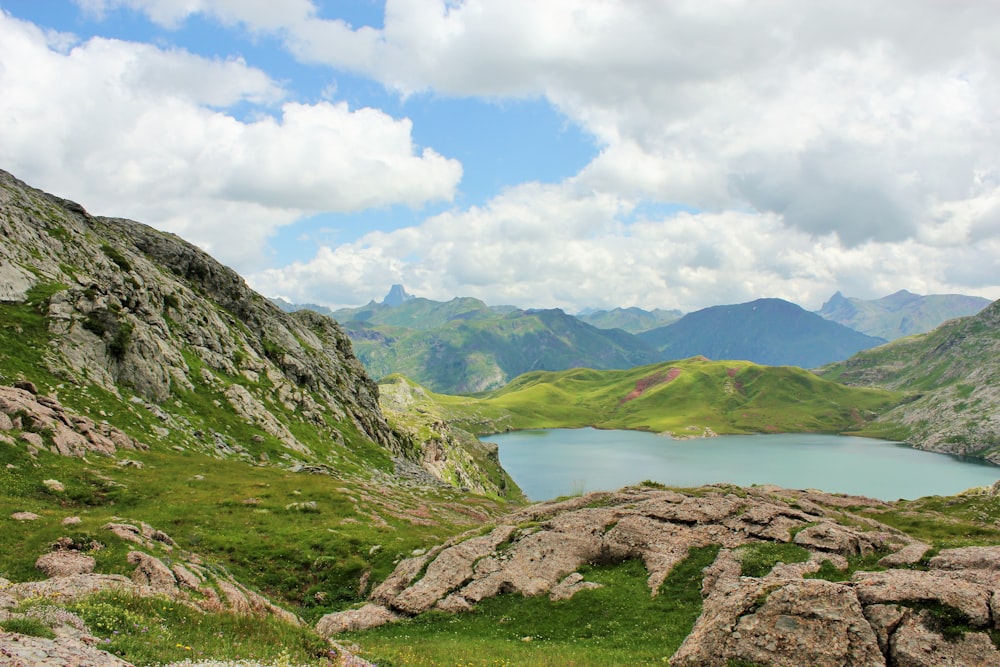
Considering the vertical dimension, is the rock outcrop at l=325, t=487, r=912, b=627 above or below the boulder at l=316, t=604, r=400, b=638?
above

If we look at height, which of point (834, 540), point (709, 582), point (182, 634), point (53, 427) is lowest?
point (709, 582)

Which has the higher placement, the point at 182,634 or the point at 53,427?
the point at 53,427

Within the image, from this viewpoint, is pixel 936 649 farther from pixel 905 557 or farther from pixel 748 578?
pixel 905 557

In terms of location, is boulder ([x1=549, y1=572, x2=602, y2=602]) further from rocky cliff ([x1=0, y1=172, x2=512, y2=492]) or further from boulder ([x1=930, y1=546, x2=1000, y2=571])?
rocky cliff ([x1=0, y1=172, x2=512, y2=492])

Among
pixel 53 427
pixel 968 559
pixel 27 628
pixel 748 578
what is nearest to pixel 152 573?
pixel 27 628

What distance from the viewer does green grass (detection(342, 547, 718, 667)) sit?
72.1 feet

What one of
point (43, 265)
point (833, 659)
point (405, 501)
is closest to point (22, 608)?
point (833, 659)

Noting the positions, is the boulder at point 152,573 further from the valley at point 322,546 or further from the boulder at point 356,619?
the boulder at point 356,619

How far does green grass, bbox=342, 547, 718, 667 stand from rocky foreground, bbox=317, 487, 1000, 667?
0.89 metres

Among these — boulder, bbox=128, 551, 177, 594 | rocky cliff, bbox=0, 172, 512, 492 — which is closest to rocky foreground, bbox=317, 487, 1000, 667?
boulder, bbox=128, 551, 177, 594

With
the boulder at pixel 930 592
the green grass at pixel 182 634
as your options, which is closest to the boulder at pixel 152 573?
the green grass at pixel 182 634

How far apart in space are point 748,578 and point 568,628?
9362 millimetres

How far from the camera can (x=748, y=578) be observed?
24.4 m

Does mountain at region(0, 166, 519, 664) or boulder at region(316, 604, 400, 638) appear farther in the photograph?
boulder at region(316, 604, 400, 638)
